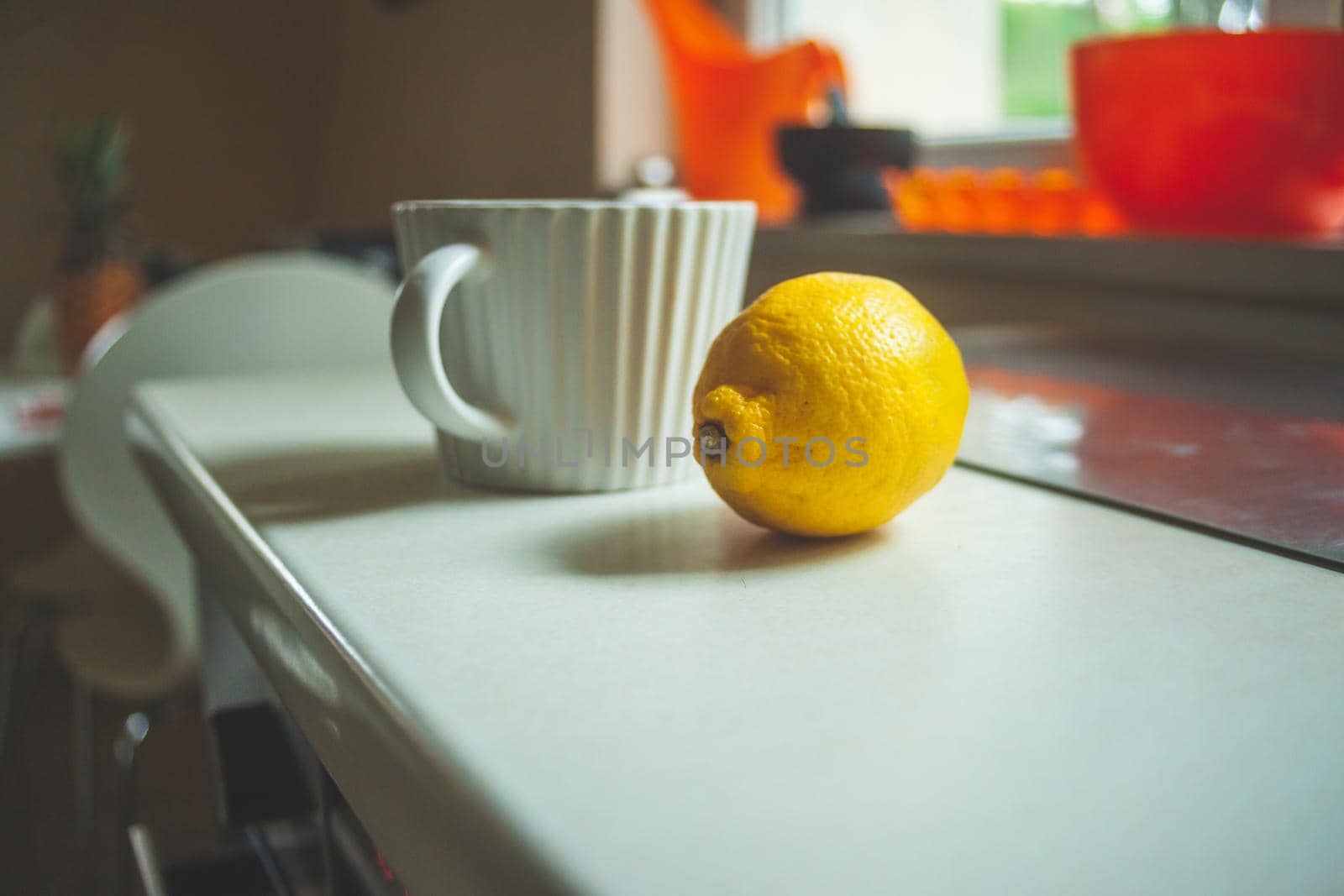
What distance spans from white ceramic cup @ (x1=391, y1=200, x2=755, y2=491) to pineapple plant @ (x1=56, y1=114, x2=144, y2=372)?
149 cm

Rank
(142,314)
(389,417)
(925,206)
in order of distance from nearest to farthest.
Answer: (389,417)
(142,314)
(925,206)

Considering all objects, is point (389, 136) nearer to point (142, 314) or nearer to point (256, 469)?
point (142, 314)

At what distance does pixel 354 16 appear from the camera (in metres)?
2.84

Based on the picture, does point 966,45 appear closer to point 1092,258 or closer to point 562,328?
point 1092,258

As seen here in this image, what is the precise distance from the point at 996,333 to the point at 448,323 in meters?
0.66

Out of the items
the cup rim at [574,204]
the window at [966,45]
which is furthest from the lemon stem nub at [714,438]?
the window at [966,45]

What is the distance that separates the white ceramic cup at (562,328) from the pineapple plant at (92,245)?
149 centimetres

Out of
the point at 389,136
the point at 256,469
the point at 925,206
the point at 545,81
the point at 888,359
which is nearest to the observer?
the point at 888,359

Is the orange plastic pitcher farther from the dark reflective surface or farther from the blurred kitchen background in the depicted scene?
the dark reflective surface

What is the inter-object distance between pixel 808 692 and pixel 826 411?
123 millimetres

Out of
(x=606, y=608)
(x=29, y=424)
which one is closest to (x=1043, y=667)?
(x=606, y=608)

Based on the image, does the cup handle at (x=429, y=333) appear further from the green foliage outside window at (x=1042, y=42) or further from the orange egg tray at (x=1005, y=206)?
the green foliage outside window at (x=1042, y=42)

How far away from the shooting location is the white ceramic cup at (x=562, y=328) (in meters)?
0.43

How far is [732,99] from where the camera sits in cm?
149
